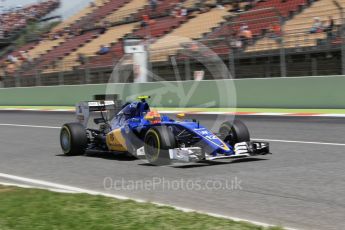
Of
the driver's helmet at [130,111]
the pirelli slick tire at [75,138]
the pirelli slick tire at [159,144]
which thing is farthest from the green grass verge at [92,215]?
the pirelli slick tire at [75,138]

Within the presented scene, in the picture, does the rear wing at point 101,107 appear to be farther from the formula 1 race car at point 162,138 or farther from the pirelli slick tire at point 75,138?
the pirelli slick tire at point 75,138

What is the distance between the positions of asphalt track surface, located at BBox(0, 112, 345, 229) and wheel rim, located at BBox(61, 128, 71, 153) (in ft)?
0.59

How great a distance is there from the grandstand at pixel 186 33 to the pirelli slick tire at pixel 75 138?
29.5ft

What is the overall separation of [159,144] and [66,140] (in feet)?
8.54

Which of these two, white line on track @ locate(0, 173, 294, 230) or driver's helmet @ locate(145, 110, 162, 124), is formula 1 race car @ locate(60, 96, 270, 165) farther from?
white line on track @ locate(0, 173, 294, 230)

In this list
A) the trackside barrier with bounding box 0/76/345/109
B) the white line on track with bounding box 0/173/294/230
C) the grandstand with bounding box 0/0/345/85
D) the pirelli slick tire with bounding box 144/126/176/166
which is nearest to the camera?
the white line on track with bounding box 0/173/294/230

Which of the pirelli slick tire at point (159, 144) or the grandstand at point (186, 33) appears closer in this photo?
the pirelli slick tire at point (159, 144)

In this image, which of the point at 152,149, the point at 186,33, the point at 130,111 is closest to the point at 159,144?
the point at 152,149

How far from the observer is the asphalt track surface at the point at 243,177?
5559 millimetres

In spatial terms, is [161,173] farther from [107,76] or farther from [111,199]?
[107,76]

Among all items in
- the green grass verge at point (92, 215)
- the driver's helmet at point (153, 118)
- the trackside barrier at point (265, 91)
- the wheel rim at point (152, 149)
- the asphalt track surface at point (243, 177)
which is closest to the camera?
the green grass verge at point (92, 215)

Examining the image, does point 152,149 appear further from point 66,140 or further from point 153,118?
point 66,140

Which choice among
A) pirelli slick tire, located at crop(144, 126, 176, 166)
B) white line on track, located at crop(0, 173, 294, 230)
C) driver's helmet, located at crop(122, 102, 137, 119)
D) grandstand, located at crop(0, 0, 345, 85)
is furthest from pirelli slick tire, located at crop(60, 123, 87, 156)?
grandstand, located at crop(0, 0, 345, 85)

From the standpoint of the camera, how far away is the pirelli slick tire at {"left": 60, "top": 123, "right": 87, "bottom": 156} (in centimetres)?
999
